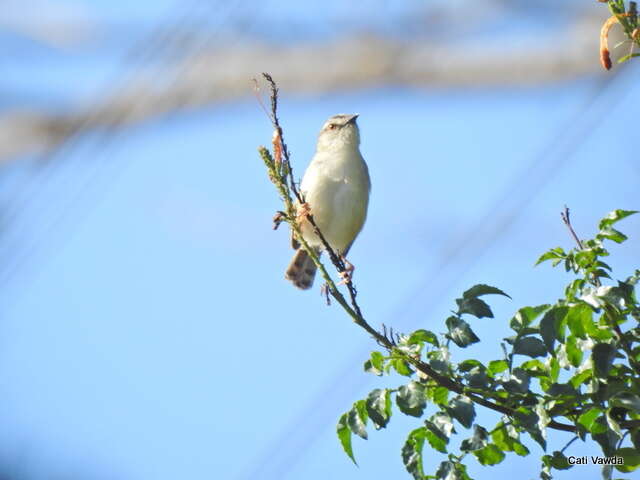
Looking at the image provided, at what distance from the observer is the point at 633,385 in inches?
74.7

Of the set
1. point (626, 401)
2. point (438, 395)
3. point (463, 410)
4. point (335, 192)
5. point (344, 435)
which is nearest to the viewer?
point (626, 401)

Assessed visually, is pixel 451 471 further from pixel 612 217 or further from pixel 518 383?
pixel 612 217

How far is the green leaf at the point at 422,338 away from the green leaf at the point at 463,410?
14 cm

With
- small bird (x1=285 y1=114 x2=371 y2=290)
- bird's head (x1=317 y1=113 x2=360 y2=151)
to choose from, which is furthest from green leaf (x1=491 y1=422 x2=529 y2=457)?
bird's head (x1=317 y1=113 x2=360 y2=151)

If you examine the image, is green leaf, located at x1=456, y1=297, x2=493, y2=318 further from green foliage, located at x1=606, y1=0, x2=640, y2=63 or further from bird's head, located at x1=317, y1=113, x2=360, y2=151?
bird's head, located at x1=317, y1=113, x2=360, y2=151

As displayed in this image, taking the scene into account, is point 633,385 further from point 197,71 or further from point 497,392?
point 197,71

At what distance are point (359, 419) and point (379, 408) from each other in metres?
0.08

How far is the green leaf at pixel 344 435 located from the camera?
7.02ft

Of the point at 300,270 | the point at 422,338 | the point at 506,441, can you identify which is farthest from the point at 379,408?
the point at 300,270

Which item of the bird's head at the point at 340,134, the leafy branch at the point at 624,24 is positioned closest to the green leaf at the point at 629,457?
the leafy branch at the point at 624,24

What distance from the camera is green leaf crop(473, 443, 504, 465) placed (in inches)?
80.6

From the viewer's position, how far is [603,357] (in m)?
1.85

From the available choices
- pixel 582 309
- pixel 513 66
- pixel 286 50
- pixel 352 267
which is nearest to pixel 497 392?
pixel 582 309

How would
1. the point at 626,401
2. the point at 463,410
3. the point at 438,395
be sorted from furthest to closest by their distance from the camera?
the point at 438,395 → the point at 463,410 → the point at 626,401
